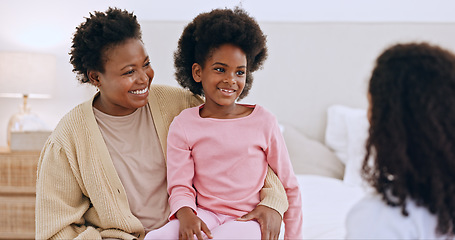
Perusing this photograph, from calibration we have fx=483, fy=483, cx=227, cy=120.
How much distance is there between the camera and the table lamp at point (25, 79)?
108 inches

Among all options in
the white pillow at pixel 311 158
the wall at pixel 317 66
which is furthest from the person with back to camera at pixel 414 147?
the wall at pixel 317 66

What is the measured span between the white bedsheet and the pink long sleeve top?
0.97ft

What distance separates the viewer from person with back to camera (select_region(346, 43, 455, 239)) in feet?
2.87

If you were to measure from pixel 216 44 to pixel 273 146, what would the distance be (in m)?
0.32

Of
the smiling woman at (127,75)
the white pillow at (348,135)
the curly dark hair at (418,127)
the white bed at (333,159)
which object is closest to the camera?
the curly dark hair at (418,127)

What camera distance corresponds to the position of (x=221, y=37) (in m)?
1.32

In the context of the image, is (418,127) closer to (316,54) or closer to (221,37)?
(221,37)

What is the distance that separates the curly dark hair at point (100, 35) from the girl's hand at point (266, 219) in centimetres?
61

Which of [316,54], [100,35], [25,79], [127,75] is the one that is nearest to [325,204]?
[127,75]

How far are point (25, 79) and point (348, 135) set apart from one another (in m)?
1.83

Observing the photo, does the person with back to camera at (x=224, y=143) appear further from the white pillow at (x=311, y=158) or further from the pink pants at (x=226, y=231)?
the white pillow at (x=311, y=158)

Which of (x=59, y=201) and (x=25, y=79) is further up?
(x=25, y=79)

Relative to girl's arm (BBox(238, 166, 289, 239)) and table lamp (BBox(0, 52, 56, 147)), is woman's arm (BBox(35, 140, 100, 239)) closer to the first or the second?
girl's arm (BBox(238, 166, 289, 239))

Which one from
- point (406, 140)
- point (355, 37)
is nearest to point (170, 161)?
point (406, 140)
